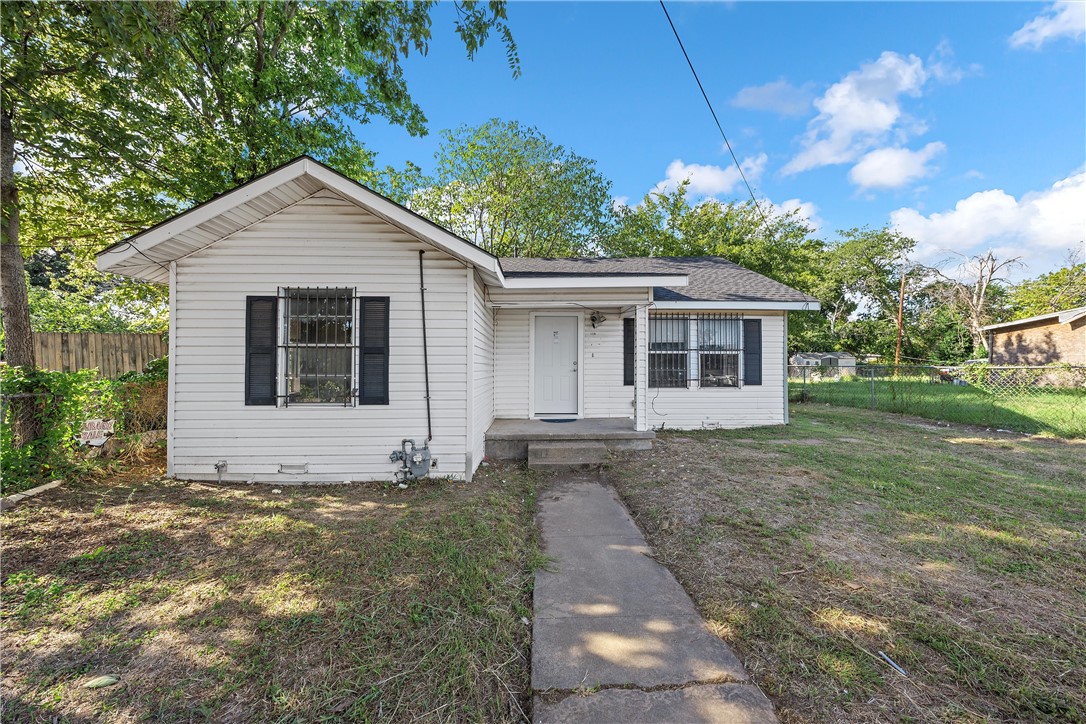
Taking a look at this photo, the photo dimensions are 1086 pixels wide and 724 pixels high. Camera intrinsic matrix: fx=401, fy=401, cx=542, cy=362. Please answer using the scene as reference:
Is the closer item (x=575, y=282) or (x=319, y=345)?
(x=319, y=345)

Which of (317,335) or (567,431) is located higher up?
(317,335)

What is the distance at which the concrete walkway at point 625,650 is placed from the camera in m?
1.70

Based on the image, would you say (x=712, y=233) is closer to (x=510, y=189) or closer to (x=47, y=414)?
(x=510, y=189)

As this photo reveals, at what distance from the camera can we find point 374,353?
485 centimetres

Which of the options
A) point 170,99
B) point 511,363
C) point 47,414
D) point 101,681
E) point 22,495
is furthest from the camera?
point 511,363

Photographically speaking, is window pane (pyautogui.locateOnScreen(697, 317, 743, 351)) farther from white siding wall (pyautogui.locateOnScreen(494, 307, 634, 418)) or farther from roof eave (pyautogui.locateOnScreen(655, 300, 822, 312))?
white siding wall (pyautogui.locateOnScreen(494, 307, 634, 418))

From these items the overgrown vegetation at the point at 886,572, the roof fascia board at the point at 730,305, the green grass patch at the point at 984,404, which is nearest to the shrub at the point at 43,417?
the overgrown vegetation at the point at 886,572

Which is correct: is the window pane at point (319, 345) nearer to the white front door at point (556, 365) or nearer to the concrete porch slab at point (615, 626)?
the concrete porch slab at point (615, 626)

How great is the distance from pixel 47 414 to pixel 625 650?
20.8 ft

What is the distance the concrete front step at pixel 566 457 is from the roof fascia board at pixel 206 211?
4359 mm

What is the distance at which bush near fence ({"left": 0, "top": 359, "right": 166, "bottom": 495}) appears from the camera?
410 cm

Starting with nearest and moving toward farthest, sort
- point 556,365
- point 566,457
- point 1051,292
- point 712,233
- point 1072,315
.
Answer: point 566,457, point 556,365, point 1072,315, point 712,233, point 1051,292

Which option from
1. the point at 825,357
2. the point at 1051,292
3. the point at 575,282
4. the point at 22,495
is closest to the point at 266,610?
the point at 22,495

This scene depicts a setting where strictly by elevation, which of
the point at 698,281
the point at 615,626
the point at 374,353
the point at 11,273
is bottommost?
the point at 615,626
